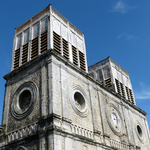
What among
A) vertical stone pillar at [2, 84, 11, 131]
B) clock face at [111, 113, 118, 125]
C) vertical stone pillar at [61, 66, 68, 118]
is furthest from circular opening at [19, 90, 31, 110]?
clock face at [111, 113, 118, 125]

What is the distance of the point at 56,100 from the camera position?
49.9 ft

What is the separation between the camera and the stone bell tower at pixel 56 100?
583 inches

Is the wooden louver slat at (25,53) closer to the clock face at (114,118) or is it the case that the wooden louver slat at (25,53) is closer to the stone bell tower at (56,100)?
the stone bell tower at (56,100)

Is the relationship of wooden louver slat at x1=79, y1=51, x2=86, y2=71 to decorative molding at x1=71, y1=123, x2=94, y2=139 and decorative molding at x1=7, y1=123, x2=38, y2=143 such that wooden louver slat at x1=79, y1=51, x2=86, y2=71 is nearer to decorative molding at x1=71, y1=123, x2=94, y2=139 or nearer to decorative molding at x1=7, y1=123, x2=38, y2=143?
decorative molding at x1=71, y1=123, x2=94, y2=139

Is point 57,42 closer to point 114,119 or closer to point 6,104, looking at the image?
point 6,104

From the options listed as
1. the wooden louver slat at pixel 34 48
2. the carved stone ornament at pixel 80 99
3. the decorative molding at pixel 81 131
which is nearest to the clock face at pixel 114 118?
the carved stone ornament at pixel 80 99

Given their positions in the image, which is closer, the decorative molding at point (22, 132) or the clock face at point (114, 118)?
the decorative molding at point (22, 132)

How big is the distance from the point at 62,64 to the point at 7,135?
24.5ft

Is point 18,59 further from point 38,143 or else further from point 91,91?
point 38,143

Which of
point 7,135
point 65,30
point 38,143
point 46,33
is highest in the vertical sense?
point 65,30

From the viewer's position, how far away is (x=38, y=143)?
1410 cm

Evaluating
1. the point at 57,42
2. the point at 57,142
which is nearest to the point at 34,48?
the point at 57,42

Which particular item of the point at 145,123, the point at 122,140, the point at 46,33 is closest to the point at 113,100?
the point at 122,140

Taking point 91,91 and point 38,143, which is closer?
point 38,143
